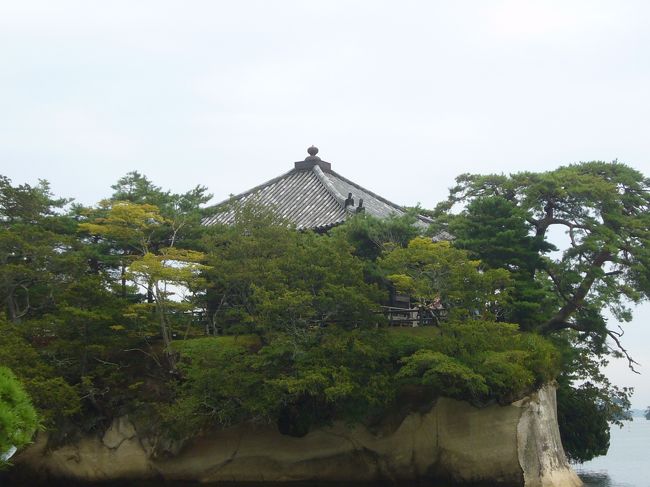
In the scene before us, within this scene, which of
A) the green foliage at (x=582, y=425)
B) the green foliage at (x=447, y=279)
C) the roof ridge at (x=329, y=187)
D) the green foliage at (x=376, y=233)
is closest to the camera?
the green foliage at (x=447, y=279)

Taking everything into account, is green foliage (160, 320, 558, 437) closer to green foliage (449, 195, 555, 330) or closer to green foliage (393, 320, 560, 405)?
green foliage (393, 320, 560, 405)

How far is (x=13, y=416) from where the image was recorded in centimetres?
820

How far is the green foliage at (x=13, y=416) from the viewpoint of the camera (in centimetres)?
806

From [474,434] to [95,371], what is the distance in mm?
10544

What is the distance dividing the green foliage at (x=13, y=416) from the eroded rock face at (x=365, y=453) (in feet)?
43.7

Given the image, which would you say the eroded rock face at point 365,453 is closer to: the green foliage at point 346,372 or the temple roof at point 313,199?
the green foliage at point 346,372

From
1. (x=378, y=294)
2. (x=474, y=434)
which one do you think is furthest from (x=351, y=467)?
(x=378, y=294)

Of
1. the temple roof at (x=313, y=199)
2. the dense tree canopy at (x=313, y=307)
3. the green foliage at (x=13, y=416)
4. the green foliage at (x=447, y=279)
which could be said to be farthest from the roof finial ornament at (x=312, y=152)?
the green foliage at (x=13, y=416)

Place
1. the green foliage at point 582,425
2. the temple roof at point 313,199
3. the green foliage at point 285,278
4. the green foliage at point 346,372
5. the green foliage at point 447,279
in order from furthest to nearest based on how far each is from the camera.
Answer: the temple roof at point 313,199 < the green foliage at point 582,425 < the green foliage at point 285,278 < the green foliage at point 447,279 < the green foliage at point 346,372

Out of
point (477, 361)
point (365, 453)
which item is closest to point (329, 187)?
point (365, 453)

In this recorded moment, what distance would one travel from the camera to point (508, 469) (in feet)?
63.8

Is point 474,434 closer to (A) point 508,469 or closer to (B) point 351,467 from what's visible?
(A) point 508,469

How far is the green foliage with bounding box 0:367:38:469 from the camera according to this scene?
26.5ft

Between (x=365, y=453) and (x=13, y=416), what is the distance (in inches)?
561
